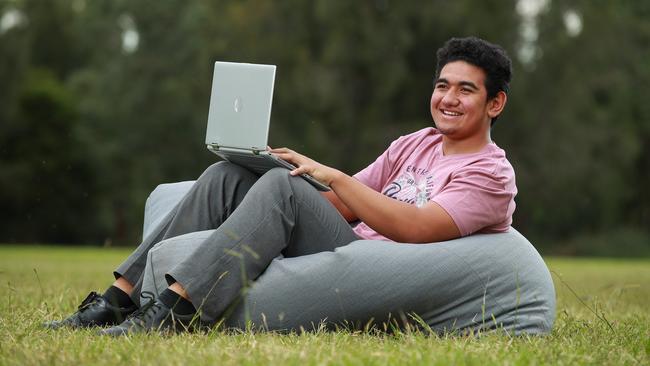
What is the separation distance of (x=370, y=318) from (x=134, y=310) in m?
1.05

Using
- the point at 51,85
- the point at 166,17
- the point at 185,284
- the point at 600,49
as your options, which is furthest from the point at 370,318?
the point at 51,85

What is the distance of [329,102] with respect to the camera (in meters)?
22.5

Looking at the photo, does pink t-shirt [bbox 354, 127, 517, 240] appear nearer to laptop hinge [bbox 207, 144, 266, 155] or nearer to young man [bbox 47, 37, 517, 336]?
young man [bbox 47, 37, 517, 336]

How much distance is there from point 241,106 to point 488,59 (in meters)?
1.17

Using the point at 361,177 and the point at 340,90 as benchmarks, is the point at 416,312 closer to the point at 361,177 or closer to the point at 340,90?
the point at 361,177

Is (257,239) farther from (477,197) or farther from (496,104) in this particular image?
(496,104)

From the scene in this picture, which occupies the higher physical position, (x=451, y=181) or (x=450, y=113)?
(x=450, y=113)

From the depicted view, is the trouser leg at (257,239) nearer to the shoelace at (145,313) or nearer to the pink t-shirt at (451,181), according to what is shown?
the shoelace at (145,313)

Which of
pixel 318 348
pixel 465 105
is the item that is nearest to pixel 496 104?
pixel 465 105

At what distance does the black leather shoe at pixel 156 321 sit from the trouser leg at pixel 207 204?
525 millimetres

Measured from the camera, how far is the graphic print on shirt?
4215 mm

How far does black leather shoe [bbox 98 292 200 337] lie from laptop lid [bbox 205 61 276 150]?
71 centimetres

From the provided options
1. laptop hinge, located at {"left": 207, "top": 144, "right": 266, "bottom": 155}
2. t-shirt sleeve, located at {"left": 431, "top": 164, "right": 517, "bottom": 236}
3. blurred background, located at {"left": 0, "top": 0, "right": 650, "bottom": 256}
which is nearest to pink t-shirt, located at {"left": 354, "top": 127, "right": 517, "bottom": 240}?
t-shirt sleeve, located at {"left": 431, "top": 164, "right": 517, "bottom": 236}

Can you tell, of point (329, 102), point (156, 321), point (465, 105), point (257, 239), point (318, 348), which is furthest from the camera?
point (329, 102)
